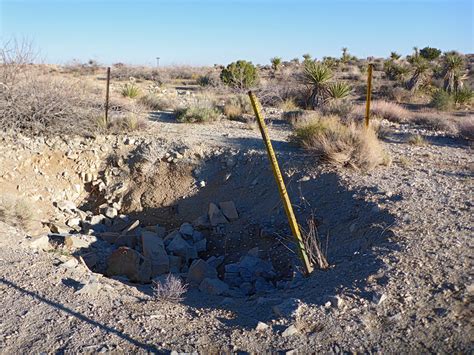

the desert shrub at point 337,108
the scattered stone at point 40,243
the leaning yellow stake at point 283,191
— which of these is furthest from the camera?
the desert shrub at point 337,108

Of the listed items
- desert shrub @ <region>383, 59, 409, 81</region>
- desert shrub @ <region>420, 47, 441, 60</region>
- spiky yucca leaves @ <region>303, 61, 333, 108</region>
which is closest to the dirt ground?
spiky yucca leaves @ <region>303, 61, 333, 108</region>

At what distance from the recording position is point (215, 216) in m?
9.82

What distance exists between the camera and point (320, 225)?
830 centimetres

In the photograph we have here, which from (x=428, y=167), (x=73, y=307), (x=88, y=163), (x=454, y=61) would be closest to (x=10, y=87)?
(x=88, y=163)

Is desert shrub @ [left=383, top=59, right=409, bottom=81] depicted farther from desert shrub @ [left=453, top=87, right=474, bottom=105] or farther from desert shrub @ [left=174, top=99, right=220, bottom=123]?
desert shrub @ [left=174, top=99, right=220, bottom=123]

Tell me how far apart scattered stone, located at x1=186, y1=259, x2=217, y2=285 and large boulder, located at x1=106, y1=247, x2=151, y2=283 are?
76 centimetres

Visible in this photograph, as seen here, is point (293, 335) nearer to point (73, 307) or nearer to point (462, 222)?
point (73, 307)

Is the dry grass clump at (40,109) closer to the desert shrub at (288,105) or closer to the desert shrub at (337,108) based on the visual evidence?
the desert shrub at (337,108)

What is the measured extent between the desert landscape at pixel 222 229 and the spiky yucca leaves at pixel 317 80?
6.13 ft

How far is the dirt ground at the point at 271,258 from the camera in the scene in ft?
15.4

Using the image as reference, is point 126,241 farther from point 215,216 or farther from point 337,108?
point 337,108

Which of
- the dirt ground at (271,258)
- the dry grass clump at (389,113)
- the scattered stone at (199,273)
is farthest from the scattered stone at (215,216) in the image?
the dry grass clump at (389,113)

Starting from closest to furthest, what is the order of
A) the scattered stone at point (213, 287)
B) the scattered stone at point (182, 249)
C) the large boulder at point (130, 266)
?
the scattered stone at point (213, 287), the large boulder at point (130, 266), the scattered stone at point (182, 249)

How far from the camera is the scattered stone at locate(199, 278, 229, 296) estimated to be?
6949 mm
